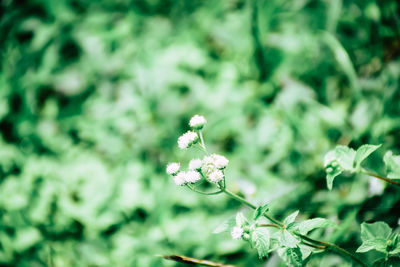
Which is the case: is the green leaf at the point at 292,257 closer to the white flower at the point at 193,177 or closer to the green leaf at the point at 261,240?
the green leaf at the point at 261,240

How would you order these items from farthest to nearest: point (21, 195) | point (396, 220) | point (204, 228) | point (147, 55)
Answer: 1. point (147, 55)
2. point (21, 195)
3. point (204, 228)
4. point (396, 220)

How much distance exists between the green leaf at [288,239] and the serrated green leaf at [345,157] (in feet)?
0.87

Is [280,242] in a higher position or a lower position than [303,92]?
lower

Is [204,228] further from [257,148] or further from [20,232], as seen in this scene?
[20,232]

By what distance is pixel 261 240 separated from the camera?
0.71 meters

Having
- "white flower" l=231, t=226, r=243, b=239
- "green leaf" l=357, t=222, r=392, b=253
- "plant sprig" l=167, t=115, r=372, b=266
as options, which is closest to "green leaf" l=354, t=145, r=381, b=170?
"plant sprig" l=167, t=115, r=372, b=266

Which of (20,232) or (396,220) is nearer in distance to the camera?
(396,220)

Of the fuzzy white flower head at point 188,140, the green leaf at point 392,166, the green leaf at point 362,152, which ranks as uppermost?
the fuzzy white flower head at point 188,140

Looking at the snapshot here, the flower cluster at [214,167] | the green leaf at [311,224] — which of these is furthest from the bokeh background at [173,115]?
the flower cluster at [214,167]

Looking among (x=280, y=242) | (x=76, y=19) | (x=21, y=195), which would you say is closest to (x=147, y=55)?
(x=76, y=19)

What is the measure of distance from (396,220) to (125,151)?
1.44m

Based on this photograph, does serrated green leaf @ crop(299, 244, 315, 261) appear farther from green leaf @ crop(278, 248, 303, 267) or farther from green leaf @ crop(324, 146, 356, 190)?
green leaf @ crop(324, 146, 356, 190)

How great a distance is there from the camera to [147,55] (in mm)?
1960

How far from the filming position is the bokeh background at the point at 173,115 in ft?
4.66
